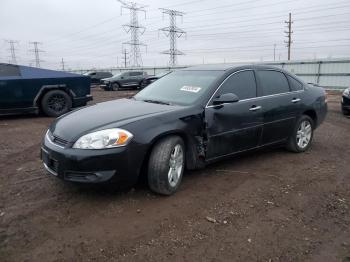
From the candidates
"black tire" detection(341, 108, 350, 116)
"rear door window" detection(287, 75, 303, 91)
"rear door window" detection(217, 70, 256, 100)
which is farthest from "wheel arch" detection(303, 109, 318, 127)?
"black tire" detection(341, 108, 350, 116)

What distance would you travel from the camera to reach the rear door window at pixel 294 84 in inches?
225

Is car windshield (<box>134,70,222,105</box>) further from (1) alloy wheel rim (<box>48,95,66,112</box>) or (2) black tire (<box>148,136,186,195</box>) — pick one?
(1) alloy wheel rim (<box>48,95,66,112</box>)

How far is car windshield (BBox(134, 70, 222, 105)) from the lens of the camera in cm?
447

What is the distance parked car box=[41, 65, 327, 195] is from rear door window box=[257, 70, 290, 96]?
18 millimetres

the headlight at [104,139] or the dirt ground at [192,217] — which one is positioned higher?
the headlight at [104,139]

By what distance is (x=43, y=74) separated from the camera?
9.91 meters

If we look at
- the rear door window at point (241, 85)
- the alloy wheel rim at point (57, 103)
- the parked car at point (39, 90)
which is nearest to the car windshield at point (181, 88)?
the rear door window at point (241, 85)

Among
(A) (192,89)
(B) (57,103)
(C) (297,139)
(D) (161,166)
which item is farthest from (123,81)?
(D) (161,166)

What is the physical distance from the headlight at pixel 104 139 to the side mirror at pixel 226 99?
134 centimetres

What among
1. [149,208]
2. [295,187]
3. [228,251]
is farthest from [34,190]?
[295,187]

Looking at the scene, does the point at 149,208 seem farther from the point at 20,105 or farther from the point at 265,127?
the point at 20,105

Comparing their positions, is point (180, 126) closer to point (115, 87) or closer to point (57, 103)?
point (57, 103)

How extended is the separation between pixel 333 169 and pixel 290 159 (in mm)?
674

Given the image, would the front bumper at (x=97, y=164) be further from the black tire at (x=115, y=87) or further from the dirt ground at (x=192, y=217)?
the black tire at (x=115, y=87)
